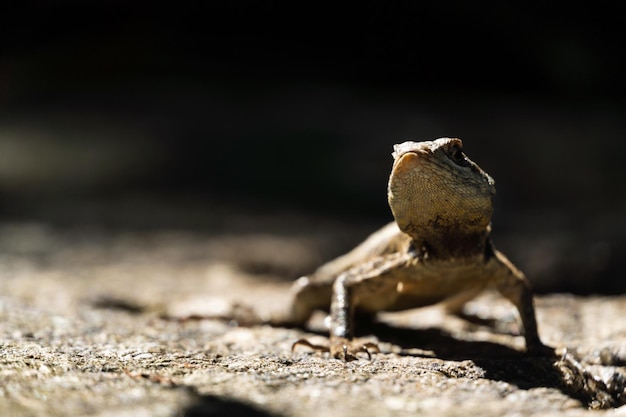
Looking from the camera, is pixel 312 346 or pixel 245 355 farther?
pixel 312 346

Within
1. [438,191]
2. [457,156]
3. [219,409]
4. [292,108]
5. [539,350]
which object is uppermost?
[292,108]

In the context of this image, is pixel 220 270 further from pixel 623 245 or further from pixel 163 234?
pixel 623 245

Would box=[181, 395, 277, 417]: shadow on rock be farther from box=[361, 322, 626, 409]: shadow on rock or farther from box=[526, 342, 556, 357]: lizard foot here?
box=[526, 342, 556, 357]: lizard foot

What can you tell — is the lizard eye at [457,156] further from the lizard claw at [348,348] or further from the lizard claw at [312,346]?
the lizard claw at [312,346]

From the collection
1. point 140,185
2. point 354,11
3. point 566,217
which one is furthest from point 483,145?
point 140,185

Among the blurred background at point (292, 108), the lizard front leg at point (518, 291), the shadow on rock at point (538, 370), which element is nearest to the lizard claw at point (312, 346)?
the shadow on rock at point (538, 370)

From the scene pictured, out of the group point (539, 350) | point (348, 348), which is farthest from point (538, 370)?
point (348, 348)

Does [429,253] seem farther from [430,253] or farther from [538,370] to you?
[538,370]
